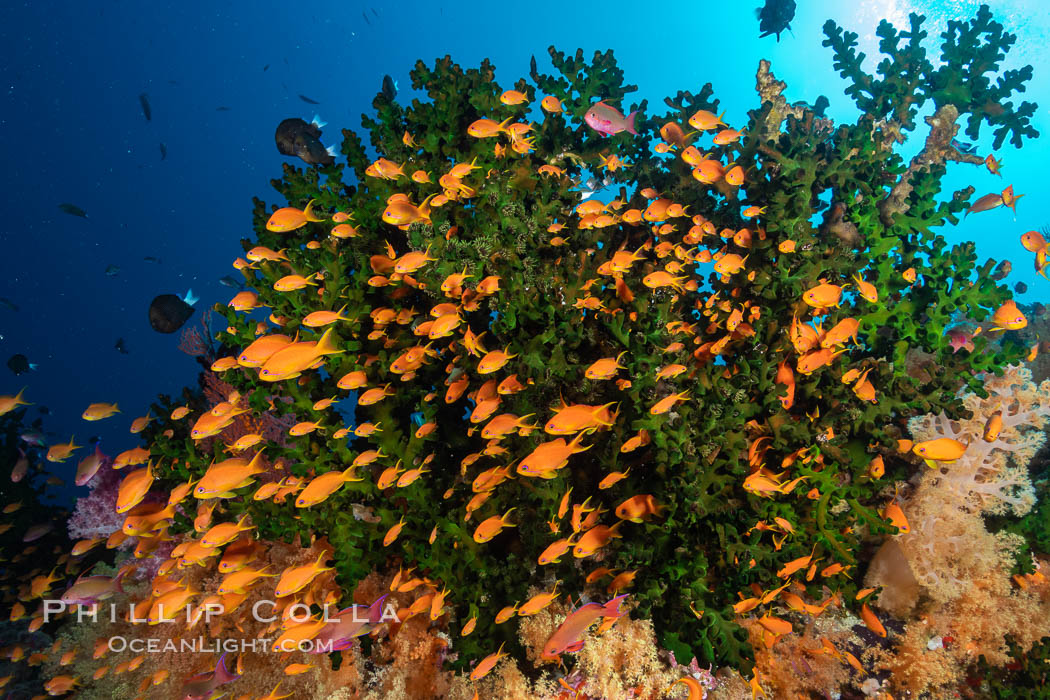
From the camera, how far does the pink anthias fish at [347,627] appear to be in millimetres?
3340

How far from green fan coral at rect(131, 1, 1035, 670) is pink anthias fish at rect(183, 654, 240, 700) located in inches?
51.2

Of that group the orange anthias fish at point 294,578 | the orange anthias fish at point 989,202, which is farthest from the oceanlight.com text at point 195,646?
the orange anthias fish at point 989,202

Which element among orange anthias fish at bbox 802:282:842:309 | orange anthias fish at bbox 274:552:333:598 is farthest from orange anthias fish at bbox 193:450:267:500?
orange anthias fish at bbox 802:282:842:309

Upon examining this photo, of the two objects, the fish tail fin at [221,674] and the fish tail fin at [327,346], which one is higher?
the fish tail fin at [327,346]

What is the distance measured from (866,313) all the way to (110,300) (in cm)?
11100

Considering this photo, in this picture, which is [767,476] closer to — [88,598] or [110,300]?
[88,598]

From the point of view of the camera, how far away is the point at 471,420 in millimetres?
3900

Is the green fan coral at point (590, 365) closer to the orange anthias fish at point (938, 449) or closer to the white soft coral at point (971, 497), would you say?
the white soft coral at point (971, 497)

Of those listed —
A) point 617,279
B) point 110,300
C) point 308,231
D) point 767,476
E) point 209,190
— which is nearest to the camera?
point 767,476

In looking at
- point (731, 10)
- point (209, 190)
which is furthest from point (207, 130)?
point (731, 10)

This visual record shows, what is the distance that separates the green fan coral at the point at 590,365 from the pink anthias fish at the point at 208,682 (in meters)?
1.30

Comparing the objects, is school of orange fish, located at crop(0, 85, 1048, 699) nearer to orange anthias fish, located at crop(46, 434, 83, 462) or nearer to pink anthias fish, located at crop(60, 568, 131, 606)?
pink anthias fish, located at crop(60, 568, 131, 606)

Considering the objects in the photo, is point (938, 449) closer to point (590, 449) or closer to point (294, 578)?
point (590, 449)

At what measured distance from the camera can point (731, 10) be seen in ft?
282
